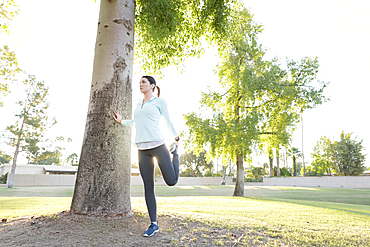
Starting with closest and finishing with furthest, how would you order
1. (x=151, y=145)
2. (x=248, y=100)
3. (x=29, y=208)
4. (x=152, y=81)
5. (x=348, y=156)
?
(x=151, y=145) → (x=152, y=81) → (x=29, y=208) → (x=248, y=100) → (x=348, y=156)

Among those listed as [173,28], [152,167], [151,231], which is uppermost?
[173,28]

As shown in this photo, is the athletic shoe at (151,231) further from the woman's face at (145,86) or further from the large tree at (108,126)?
the woman's face at (145,86)

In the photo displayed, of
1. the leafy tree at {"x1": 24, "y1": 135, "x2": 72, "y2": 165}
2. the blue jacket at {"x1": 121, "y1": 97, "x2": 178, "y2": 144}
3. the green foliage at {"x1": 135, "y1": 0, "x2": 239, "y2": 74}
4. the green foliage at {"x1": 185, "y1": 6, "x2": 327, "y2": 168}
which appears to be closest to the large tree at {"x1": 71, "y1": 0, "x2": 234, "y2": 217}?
the blue jacket at {"x1": 121, "y1": 97, "x2": 178, "y2": 144}


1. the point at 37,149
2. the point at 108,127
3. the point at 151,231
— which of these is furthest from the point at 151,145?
the point at 37,149

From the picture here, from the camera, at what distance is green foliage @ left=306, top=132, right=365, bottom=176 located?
48.0m

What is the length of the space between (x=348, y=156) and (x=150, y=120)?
56.9 m

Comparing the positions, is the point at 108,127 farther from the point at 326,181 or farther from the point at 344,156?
the point at 344,156

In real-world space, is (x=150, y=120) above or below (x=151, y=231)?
above

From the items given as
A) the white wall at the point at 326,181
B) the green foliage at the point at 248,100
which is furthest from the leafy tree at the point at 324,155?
the green foliage at the point at 248,100

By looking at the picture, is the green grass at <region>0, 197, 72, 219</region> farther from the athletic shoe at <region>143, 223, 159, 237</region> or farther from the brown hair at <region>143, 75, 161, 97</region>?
the brown hair at <region>143, 75, 161, 97</region>

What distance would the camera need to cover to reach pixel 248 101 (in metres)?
15.8

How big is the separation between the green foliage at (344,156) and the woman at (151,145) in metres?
55.4

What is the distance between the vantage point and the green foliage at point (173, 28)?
6.94 metres

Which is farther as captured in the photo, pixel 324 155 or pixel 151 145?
pixel 324 155
